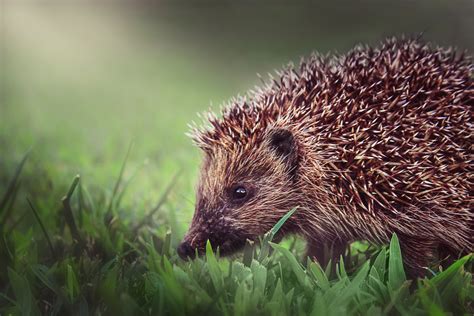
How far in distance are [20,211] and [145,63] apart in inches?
35.6

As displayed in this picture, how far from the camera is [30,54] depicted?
270 cm

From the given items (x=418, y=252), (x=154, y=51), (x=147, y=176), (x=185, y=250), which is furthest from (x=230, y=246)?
(x=147, y=176)

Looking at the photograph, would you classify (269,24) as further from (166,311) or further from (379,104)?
(166,311)

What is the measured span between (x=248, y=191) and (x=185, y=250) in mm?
327

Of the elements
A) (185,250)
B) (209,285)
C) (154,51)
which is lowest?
(209,285)

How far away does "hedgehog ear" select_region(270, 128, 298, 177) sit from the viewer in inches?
75.8

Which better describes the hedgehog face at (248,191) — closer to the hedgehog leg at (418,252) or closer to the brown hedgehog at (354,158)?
the brown hedgehog at (354,158)

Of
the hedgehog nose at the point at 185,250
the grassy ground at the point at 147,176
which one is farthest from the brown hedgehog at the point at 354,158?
the grassy ground at the point at 147,176

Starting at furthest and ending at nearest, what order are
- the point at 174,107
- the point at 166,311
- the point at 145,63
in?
the point at 174,107
the point at 145,63
the point at 166,311

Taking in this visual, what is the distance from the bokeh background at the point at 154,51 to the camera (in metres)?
2.02

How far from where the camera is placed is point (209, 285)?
1.52 meters

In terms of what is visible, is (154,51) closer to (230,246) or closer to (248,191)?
(248,191)

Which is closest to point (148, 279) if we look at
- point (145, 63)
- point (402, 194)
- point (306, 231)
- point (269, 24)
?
point (306, 231)

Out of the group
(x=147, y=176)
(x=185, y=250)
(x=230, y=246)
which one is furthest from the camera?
(x=147, y=176)
